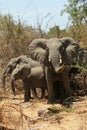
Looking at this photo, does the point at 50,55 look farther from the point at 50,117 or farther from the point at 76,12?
the point at 76,12

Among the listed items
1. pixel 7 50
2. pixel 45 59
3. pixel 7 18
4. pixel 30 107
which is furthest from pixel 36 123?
pixel 7 18

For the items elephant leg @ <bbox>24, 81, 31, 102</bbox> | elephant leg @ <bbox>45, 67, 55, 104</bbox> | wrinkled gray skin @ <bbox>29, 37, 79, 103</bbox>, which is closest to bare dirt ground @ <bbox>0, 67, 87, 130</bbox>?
elephant leg @ <bbox>45, 67, 55, 104</bbox>

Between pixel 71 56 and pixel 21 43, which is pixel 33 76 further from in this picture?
pixel 21 43

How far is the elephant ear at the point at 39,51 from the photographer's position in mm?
9916

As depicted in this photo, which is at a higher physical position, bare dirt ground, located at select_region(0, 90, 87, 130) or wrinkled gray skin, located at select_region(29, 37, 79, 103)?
wrinkled gray skin, located at select_region(29, 37, 79, 103)

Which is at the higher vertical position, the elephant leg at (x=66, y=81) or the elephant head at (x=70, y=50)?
the elephant head at (x=70, y=50)

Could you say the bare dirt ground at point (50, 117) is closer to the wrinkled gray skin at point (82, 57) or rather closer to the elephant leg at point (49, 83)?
the elephant leg at point (49, 83)

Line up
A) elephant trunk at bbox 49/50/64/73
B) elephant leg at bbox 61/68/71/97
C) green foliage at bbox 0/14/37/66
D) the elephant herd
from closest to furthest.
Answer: elephant trunk at bbox 49/50/64/73 → the elephant herd → elephant leg at bbox 61/68/71/97 → green foliage at bbox 0/14/37/66

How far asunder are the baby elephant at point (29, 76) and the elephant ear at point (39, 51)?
11.7 inches

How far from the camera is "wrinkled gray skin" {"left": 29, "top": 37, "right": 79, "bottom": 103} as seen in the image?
9.19 m

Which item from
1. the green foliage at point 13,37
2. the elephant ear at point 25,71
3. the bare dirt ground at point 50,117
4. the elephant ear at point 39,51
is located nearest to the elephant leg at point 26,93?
the elephant ear at point 25,71

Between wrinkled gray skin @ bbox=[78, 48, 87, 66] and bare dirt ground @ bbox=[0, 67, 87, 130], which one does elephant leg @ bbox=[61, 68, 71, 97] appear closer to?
bare dirt ground @ bbox=[0, 67, 87, 130]

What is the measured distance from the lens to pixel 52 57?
30.2 feet

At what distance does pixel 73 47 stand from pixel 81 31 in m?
4.18
